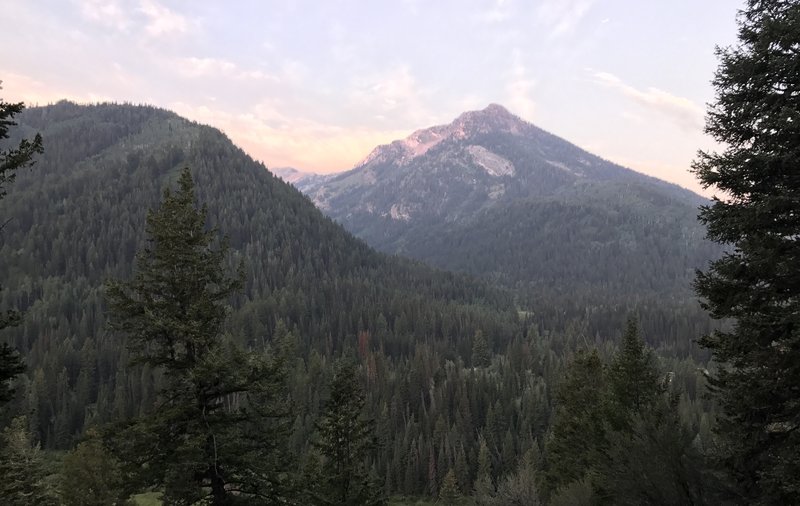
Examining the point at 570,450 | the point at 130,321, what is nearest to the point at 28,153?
the point at 130,321

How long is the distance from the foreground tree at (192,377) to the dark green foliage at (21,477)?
88.0ft

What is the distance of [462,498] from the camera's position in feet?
273

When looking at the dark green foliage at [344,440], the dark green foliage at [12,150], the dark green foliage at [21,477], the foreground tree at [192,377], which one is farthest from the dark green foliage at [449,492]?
the dark green foliage at [12,150]

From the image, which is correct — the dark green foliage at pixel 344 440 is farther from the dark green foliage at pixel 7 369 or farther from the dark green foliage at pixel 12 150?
the dark green foliage at pixel 12 150

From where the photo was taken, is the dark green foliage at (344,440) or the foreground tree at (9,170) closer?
the foreground tree at (9,170)

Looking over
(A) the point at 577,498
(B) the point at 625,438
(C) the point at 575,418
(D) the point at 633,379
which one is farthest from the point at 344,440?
(B) the point at 625,438

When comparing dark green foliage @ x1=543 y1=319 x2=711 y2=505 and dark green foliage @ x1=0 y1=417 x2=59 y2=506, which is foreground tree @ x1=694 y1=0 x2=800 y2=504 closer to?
dark green foliage @ x1=543 y1=319 x2=711 y2=505

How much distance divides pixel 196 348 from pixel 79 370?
157 metres

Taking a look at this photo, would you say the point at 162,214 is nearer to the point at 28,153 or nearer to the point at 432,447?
the point at 28,153

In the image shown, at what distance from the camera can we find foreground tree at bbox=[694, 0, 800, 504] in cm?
1127

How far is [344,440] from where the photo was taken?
28.1m

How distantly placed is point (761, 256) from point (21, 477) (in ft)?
163

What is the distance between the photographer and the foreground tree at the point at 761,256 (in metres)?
11.3

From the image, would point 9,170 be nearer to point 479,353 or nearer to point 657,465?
point 657,465
